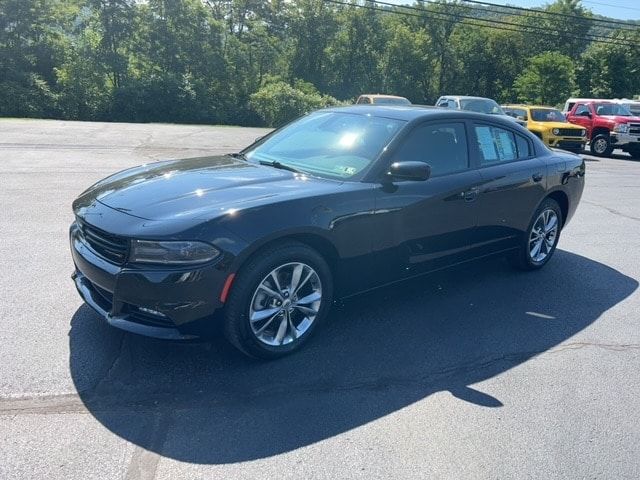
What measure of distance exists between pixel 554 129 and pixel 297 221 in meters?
17.9

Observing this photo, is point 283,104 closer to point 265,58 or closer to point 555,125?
point 265,58

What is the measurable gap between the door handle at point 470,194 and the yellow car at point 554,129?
15503 mm

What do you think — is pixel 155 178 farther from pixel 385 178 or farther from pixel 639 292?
pixel 639 292

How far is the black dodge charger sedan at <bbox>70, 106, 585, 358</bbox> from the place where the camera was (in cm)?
332

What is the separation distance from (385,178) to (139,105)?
118ft

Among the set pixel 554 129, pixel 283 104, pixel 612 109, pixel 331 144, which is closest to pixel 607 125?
A: pixel 612 109

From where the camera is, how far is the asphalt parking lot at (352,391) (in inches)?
110

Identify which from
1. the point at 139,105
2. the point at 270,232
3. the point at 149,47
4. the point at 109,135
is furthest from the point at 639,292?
the point at 149,47

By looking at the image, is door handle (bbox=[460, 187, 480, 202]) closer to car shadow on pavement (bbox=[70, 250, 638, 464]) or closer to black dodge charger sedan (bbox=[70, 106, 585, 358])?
black dodge charger sedan (bbox=[70, 106, 585, 358])

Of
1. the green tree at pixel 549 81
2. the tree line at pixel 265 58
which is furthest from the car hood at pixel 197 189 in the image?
the green tree at pixel 549 81

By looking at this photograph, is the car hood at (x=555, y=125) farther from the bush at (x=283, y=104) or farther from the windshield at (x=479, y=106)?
the bush at (x=283, y=104)

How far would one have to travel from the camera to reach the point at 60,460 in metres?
2.66

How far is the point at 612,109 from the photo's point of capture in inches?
831

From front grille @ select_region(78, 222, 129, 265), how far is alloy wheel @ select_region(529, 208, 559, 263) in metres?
4.15
